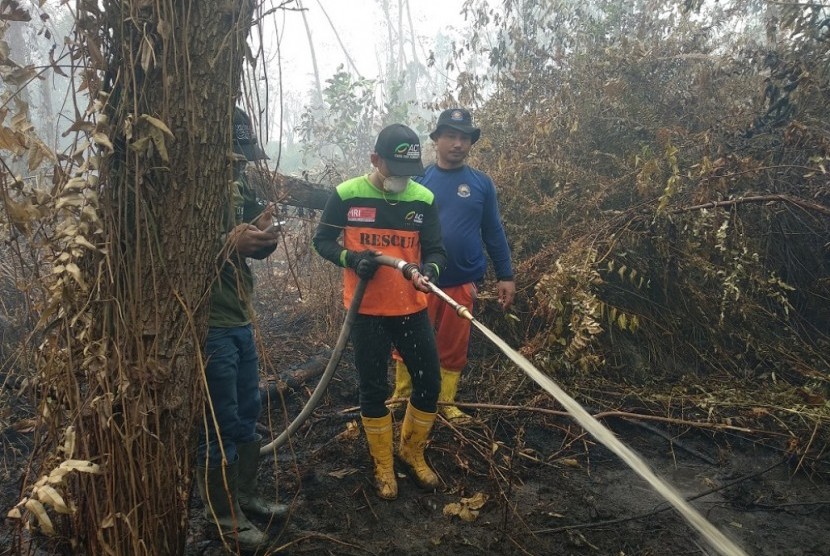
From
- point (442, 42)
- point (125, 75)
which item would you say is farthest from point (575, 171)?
point (442, 42)

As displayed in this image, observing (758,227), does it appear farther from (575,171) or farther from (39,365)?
(39,365)

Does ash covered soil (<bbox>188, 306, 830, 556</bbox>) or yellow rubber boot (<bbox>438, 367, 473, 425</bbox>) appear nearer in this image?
ash covered soil (<bbox>188, 306, 830, 556</bbox>)

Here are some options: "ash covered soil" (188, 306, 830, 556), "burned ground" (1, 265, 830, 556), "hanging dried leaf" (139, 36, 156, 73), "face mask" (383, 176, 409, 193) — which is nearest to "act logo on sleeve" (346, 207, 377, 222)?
"face mask" (383, 176, 409, 193)

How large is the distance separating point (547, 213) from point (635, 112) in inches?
72.3

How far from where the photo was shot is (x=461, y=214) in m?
4.13

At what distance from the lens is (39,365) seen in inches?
77.4

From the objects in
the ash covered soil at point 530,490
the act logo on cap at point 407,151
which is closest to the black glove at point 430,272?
the act logo on cap at point 407,151

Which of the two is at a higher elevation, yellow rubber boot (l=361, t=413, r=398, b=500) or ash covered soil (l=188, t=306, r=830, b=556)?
yellow rubber boot (l=361, t=413, r=398, b=500)

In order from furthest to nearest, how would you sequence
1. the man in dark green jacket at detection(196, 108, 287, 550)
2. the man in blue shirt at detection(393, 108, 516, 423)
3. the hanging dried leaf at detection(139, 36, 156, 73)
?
the man in blue shirt at detection(393, 108, 516, 423), the man in dark green jacket at detection(196, 108, 287, 550), the hanging dried leaf at detection(139, 36, 156, 73)

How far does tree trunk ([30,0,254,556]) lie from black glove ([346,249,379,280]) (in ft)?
3.63

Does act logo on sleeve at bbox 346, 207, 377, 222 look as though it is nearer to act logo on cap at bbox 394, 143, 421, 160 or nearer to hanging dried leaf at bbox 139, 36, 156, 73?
act logo on cap at bbox 394, 143, 421, 160

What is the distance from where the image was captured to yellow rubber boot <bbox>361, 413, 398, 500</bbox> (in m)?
3.32

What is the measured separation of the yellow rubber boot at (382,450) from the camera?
3.32 metres

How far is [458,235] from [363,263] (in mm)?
1275
